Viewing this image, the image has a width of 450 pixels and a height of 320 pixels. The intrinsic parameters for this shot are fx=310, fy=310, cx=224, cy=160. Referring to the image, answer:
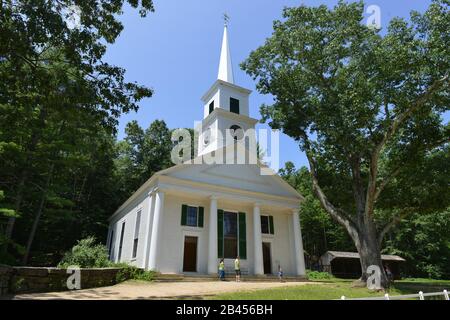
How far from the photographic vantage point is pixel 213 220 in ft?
65.9

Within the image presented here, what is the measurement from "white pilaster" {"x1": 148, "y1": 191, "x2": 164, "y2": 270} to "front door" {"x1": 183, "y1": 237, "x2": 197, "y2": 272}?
285 centimetres

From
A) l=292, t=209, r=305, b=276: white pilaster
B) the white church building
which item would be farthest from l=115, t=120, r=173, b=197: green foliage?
l=292, t=209, r=305, b=276: white pilaster

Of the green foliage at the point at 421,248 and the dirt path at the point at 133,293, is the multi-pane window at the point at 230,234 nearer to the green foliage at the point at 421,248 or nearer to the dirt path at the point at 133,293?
the dirt path at the point at 133,293

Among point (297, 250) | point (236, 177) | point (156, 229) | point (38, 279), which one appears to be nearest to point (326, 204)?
point (297, 250)

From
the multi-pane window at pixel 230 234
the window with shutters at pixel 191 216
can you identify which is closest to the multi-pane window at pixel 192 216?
the window with shutters at pixel 191 216

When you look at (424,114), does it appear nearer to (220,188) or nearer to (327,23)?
(327,23)

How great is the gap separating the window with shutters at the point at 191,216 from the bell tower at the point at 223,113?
5.48 m

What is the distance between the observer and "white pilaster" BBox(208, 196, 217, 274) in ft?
62.3

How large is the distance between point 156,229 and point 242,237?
→ 6607mm

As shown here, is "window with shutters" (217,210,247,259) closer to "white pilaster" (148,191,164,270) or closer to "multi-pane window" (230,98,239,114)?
"white pilaster" (148,191,164,270)

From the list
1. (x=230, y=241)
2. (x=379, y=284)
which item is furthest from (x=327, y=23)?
(x=230, y=241)

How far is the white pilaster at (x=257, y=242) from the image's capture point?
20.6 metres

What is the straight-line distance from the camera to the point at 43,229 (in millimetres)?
26094
